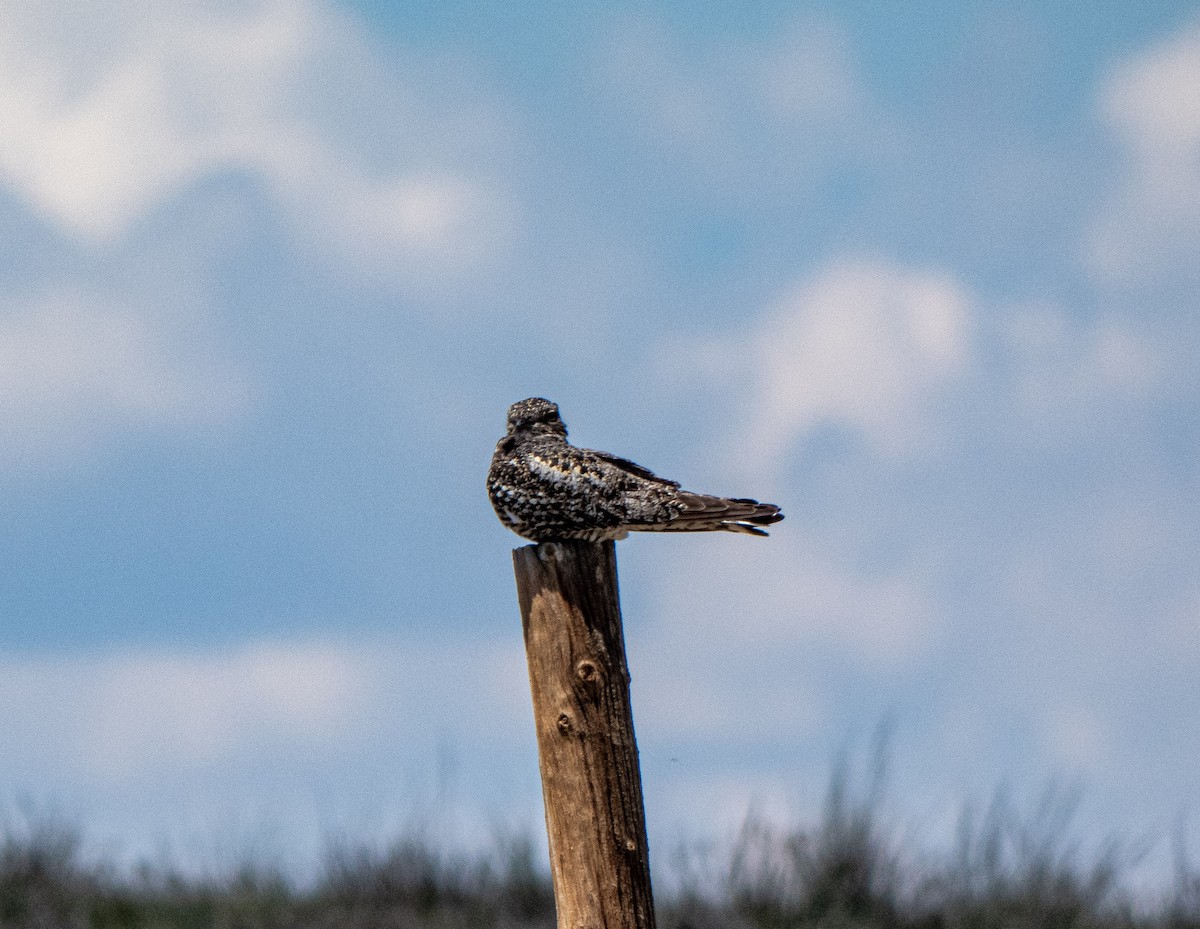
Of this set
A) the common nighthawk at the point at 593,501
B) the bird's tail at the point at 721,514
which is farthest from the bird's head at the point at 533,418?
the bird's tail at the point at 721,514

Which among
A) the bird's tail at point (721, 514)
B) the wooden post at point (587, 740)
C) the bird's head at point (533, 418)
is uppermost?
the bird's head at point (533, 418)

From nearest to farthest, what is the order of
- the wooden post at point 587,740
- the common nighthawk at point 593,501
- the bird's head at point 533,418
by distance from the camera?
1. the wooden post at point 587,740
2. the common nighthawk at point 593,501
3. the bird's head at point 533,418

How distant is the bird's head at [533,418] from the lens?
Result: 5.54 meters

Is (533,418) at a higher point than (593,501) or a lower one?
higher

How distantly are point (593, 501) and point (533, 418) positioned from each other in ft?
2.60

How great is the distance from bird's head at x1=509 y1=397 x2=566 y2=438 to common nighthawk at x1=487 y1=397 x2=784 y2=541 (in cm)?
27

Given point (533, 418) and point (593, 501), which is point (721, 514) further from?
point (533, 418)

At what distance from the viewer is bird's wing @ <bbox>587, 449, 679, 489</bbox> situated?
16.7 feet

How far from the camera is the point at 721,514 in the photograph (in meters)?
5.09

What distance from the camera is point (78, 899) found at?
9.90 m

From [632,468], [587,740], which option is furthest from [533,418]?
[587,740]

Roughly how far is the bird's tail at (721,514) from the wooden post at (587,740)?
49cm

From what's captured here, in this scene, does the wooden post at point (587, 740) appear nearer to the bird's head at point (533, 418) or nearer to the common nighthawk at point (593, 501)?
the common nighthawk at point (593, 501)

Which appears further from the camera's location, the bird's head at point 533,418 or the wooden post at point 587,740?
the bird's head at point 533,418
